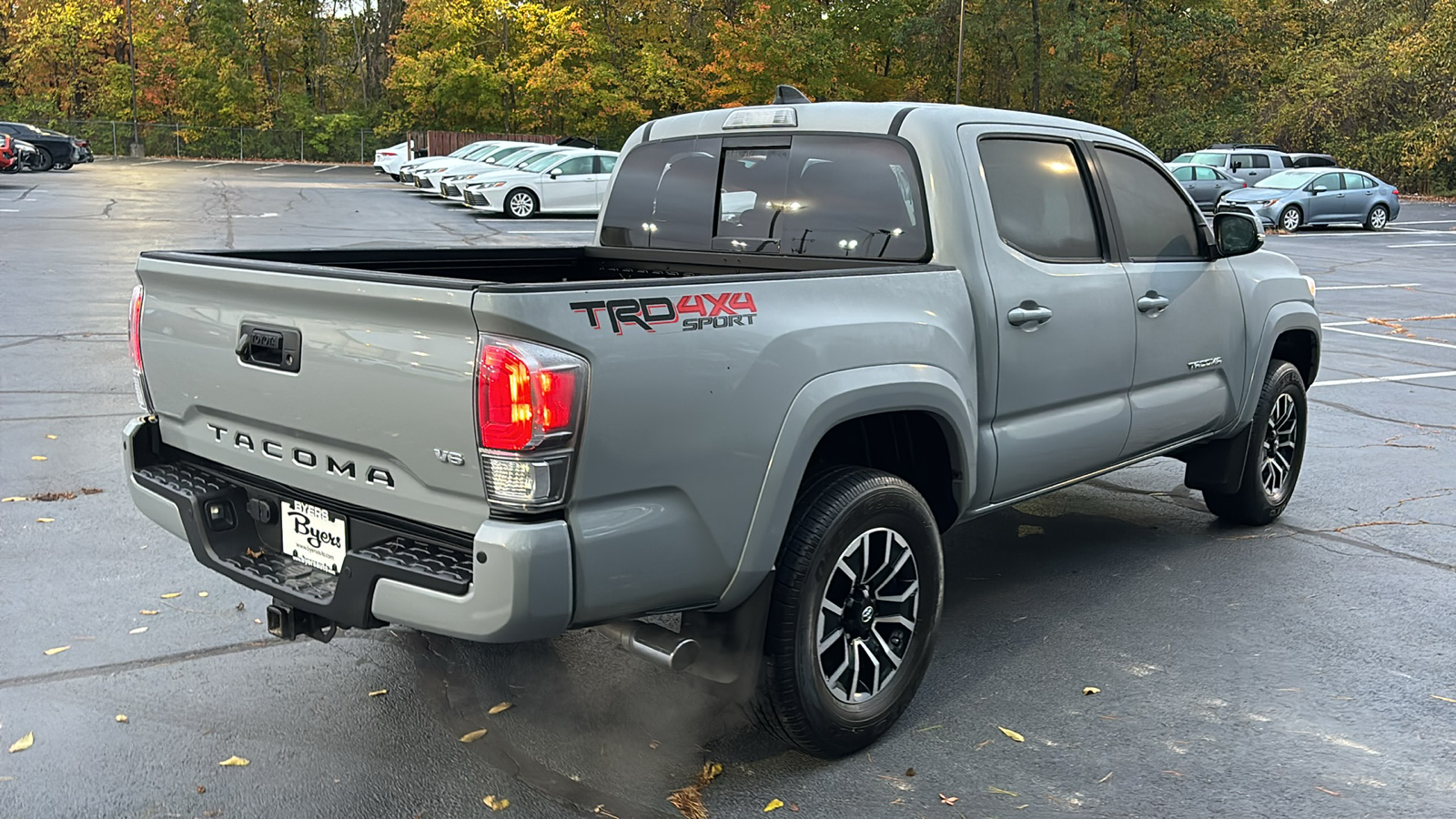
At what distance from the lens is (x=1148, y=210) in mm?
5270

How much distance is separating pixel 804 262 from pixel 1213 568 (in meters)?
2.49

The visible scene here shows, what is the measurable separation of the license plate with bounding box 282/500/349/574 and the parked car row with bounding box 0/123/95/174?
38.3 meters

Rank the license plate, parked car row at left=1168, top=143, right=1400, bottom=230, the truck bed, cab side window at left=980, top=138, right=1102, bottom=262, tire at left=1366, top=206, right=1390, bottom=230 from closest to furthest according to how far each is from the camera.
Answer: the license plate < the truck bed < cab side window at left=980, top=138, right=1102, bottom=262 < parked car row at left=1168, top=143, right=1400, bottom=230 < tire at left=1366, top=206, right=1390, bottom=230

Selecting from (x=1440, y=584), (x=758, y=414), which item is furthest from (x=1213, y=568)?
(x=758, y=414)

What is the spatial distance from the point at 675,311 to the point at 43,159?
1676 inches

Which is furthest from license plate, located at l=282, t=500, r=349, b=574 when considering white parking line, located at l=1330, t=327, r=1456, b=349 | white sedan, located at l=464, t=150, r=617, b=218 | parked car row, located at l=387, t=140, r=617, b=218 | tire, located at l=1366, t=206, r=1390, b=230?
tire, located at l=1366, t=206, r=1390, b=230

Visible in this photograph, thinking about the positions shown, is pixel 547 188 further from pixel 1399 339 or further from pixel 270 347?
pixel 270 347

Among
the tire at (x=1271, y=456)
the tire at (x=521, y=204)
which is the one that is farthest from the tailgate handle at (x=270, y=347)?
the tire at (x=521, y=204)

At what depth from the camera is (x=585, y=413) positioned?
291 cm

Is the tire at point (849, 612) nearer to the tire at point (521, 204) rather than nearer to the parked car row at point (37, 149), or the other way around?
the tire at point (521, 204)

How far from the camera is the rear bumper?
2.90 metres

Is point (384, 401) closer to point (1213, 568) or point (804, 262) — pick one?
point (804, 262)

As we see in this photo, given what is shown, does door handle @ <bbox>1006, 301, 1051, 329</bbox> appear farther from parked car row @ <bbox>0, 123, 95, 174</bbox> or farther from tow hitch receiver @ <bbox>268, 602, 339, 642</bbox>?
parked car row @ <bbox>0, 123, 95, 174</bbox>

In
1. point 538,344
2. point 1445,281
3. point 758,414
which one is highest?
point 538,344
